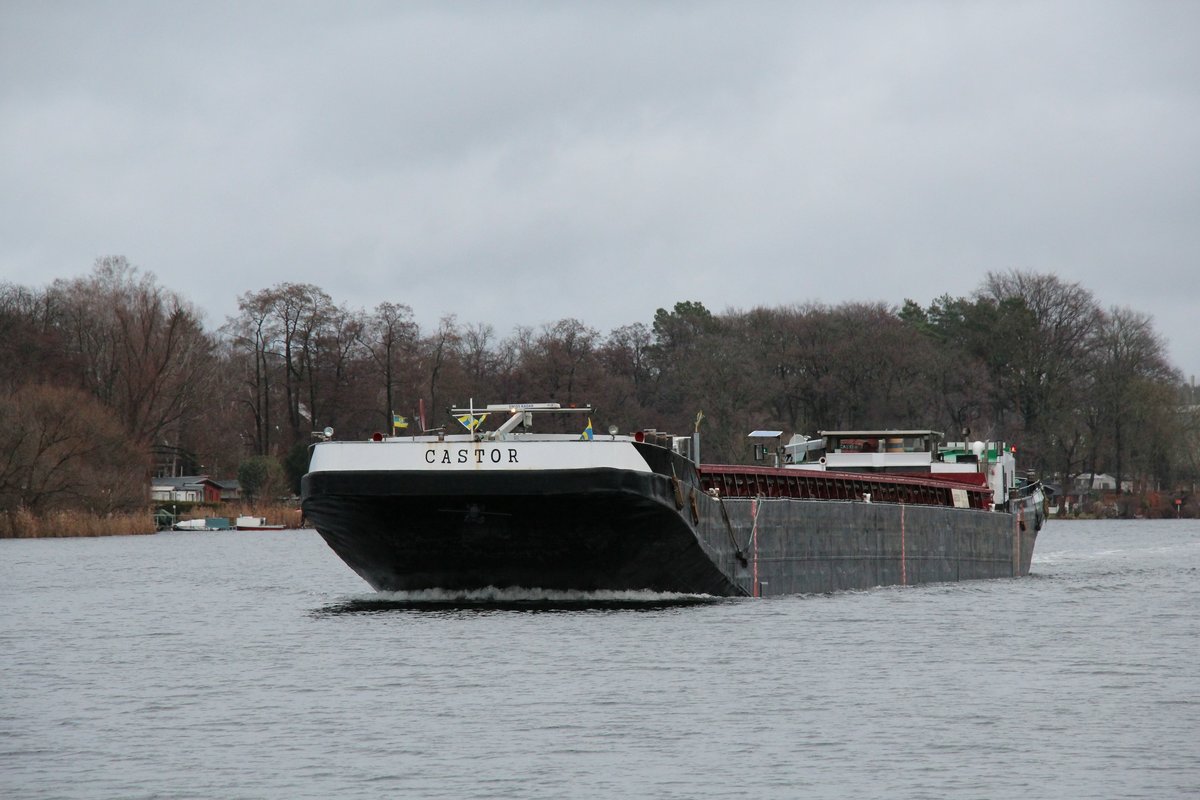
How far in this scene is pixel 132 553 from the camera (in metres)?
59.2

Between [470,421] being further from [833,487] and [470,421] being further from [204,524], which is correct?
[204,524]

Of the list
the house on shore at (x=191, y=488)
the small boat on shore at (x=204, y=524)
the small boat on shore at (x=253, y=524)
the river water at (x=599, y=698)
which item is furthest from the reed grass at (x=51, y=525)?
the house on shore at (x=191, y=488)

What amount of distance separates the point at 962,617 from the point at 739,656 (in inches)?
346

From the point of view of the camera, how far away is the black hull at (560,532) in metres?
26.9

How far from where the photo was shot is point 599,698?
20031 millimetres

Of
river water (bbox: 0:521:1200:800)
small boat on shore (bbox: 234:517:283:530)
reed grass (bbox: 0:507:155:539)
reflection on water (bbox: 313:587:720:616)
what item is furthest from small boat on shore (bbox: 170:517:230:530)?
reflection on water (bbox: 313:587:720:616)

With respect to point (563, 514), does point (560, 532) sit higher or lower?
lower

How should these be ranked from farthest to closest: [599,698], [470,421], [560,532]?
[560,532] < [470,421] < [599,698]

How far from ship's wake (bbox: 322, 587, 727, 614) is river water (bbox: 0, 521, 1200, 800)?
3.7 inches

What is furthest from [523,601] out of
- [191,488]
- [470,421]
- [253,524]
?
[191,488]

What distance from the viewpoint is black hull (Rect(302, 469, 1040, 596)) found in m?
26.9

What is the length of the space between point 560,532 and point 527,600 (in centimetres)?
283

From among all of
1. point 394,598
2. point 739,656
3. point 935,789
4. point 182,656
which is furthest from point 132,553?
point 935,789

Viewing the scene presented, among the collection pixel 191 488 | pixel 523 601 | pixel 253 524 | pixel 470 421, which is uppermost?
pixel 191 488
